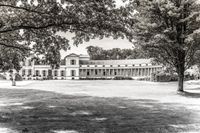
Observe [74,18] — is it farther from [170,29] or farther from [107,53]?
[107,53]

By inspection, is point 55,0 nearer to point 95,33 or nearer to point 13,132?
point 95,33

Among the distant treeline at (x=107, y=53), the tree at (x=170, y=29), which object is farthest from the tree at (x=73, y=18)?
the distant treeline at (x=107, y=53)

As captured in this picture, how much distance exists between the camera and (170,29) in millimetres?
22172

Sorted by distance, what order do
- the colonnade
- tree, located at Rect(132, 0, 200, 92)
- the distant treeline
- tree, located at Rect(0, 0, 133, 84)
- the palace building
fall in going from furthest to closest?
the distant treeline, the palace building, the colonnade, tree, located at Rect(132, 0, 200, 92), tree, located at Rect(0, 0, 133, 84)

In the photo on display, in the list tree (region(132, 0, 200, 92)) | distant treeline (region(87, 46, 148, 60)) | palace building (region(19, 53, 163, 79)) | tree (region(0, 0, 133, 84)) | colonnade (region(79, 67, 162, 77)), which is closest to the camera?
tree (region(0, 0, 133, 84))

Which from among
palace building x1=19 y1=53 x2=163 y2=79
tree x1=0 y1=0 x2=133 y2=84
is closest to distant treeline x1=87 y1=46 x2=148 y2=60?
palace building x1=19 y1=53 x2=163 y2=79

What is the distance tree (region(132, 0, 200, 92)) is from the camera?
2191 centimetres

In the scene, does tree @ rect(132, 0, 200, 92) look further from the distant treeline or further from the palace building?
the distant treeline

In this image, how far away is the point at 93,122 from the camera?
959 cm

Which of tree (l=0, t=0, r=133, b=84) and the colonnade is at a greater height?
tree (l=0, t=0, r=133, b=84)

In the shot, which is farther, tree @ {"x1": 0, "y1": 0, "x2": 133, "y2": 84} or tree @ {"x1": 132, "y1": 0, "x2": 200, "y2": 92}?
tree @ {"x1": 132, "y1": 0, "x2": 200, "y2": 92}

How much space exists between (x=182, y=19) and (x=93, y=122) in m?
15.6

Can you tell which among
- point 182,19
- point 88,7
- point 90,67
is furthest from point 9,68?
point 90,67

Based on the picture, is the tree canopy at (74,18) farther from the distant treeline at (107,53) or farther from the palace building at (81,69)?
the distant treeline at (107,53)
